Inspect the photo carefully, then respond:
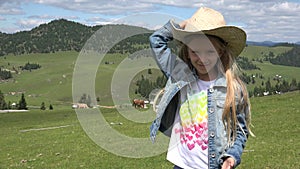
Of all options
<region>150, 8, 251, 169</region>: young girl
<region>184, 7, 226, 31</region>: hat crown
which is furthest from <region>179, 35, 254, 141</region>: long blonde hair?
<region>184, 7, 226, 31</region>: hat crown

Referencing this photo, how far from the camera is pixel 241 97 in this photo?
3.70 metres

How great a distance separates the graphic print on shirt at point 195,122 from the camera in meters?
3.79

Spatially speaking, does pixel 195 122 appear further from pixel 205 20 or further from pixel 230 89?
pixel 205 20

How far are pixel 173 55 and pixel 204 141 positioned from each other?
90 centimetres

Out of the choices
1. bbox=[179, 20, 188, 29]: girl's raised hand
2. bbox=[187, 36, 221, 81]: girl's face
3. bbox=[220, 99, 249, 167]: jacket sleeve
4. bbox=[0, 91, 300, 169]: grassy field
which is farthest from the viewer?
bbox=[0, 91, 300, 169]: grassy field

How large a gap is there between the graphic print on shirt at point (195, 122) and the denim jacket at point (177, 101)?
0.18 ft

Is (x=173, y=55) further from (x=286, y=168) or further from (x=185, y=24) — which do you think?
(x=286, y=168)

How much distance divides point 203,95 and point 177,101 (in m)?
0.28

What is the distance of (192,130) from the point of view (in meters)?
3.82

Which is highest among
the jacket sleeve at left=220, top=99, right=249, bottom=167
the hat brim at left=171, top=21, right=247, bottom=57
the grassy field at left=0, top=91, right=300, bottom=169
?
the hat brim at left=171, top=21, right=247, bottom=57

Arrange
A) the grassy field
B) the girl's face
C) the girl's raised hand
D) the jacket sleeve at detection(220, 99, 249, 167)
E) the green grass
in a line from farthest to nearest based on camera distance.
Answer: the grassy field < the green grass < the girl's raised hand < the girl's face < the jacket sleeve at detection(220, 99, 249, 167)

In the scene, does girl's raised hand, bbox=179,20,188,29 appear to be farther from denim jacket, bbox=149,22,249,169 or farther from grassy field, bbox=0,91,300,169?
grassy field, bbox=0,91,300,169

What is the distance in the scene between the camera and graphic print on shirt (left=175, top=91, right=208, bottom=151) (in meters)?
3.79

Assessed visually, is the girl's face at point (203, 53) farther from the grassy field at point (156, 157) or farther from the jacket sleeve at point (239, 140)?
the grassy field at point (156, 157)
